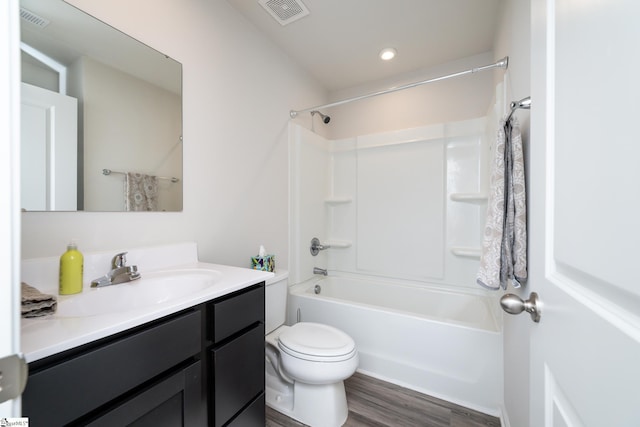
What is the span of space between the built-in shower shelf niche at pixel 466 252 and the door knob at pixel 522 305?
1685mm

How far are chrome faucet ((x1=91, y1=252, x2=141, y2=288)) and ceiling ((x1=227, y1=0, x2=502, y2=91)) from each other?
67.2 inches

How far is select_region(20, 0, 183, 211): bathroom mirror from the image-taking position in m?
0.91

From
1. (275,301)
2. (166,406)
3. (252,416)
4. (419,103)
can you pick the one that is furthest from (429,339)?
(419,103)

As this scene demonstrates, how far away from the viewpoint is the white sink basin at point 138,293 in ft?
2.85

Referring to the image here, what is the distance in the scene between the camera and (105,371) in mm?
624

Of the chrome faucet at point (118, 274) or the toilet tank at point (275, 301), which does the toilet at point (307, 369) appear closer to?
the toilet tank at point (275, 301)

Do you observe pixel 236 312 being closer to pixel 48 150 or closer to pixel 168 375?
pixel 168 375

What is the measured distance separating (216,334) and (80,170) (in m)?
0.87

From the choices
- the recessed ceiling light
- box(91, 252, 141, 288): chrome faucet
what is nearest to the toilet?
box(91, 252, 141, 288): chrome faucet

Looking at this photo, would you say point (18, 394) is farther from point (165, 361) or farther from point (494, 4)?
point (494, 4)

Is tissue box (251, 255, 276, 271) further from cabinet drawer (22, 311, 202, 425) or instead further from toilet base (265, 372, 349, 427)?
cabinet drawer (22, 311, 202, 425)

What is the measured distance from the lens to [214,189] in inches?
61.2

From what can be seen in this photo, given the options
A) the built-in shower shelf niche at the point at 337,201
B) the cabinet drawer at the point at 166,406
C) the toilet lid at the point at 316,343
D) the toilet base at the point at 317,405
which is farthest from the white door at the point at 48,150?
the built-in shower shelf niche at the point at 337,201

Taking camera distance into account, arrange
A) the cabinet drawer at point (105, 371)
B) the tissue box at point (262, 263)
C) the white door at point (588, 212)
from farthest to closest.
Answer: the tissue box at point (262, 263) → the cabinet drawer at point (105, 371) → the white door at point (588, 212)
